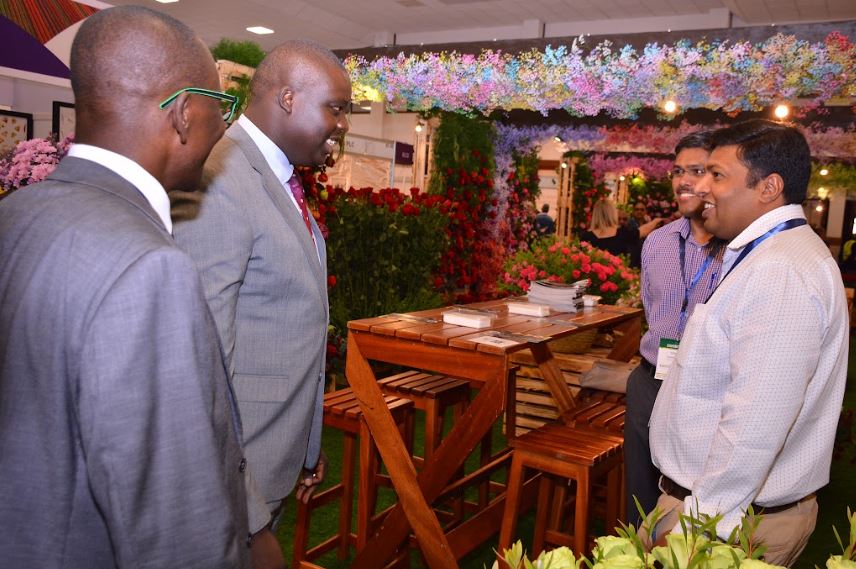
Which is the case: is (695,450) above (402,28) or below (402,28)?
below

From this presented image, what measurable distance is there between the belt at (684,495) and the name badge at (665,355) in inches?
27.6

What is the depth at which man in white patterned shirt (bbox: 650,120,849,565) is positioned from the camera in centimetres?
156

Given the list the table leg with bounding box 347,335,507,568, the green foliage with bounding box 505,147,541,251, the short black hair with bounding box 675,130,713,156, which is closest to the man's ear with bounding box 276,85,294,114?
the table leg with bounding box 347,335,507,568

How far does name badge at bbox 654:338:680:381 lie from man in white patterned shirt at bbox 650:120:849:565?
2.29 ft

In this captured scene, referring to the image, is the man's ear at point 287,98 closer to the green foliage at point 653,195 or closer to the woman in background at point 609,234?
the woman in background at point 609,234

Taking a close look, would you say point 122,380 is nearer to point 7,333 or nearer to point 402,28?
point 7,333

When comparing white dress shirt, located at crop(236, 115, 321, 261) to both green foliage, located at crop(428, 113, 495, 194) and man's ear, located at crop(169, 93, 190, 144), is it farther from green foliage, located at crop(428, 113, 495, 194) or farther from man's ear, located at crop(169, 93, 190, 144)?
green foliage, located at crop(428, 113, 495, 194)

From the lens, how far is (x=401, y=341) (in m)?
2.93

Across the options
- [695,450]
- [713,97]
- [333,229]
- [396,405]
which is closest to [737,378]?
[695,450]

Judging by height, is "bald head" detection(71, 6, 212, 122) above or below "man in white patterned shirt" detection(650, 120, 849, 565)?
above

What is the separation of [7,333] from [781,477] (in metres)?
1.57

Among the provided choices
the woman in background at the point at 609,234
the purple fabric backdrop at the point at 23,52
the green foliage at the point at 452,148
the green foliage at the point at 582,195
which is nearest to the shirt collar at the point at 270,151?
the purple fabric backdrop at the point at 23,52

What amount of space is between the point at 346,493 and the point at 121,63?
8.09 feet

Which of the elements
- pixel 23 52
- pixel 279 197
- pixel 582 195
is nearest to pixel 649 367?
pixel 279 197
